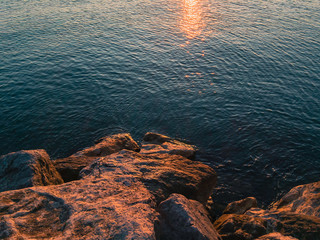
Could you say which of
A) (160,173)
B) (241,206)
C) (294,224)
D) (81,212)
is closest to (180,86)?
(241,206)

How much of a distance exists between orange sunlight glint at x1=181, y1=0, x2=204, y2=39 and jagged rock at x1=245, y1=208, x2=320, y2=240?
4488 centimetres

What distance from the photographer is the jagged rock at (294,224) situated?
14.9 meters

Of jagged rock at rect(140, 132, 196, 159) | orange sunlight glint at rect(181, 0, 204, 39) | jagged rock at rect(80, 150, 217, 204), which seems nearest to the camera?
jagged rock at rect(80, 150, 217, 204)

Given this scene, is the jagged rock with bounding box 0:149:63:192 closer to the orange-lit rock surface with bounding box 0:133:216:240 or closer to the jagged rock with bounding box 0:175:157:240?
the orange-lit rock surface with bounding box 0:133:216:240

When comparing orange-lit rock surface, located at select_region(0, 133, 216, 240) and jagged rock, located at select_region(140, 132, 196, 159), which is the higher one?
jagged rock, located at select_region(140, 132, 196, 159)

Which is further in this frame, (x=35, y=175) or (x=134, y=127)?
(x=134, y=127)

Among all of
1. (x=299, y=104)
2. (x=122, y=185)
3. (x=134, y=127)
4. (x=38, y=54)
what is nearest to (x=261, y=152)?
(x=299, y=104)

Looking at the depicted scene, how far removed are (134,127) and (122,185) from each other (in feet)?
53.2

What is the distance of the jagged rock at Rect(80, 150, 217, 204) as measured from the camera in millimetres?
17019

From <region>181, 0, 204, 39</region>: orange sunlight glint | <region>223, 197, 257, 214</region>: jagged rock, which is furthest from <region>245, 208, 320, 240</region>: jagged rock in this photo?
<region>181, 0, 204, 39</region>: orange sunlight glint

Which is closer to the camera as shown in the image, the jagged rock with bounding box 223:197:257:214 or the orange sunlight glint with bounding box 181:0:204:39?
the jagged rock with bounding box 223:197:257:214

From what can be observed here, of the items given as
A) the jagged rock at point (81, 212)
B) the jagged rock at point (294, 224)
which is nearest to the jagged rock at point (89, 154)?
the jagged rock at point (81, 212)

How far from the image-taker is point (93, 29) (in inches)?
2297

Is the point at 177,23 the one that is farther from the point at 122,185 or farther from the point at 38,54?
the point at 122,185
